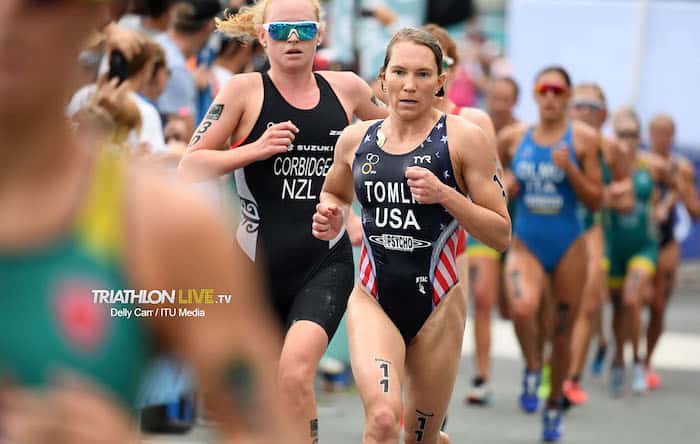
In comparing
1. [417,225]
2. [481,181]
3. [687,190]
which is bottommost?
[417,225]

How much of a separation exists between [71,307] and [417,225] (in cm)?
406

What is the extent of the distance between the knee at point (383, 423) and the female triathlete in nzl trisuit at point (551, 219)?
12.8 feet

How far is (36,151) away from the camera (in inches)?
73.5

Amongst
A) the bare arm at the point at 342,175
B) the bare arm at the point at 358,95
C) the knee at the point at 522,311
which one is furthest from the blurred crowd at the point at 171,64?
the knee at the point at 522,311

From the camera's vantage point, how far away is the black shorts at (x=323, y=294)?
19.8ft

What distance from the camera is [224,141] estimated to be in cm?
641

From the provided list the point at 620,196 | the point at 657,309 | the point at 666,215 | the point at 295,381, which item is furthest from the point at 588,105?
the point at 295,381

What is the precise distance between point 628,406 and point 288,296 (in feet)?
17.1

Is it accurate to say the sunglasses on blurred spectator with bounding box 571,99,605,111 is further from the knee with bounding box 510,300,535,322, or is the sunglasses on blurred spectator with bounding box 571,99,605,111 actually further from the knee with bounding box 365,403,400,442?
the knee with bounding box 365,403,400,442

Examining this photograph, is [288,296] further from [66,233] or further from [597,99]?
[597,99]

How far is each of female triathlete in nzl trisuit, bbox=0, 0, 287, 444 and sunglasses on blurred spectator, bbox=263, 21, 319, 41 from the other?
176 inches

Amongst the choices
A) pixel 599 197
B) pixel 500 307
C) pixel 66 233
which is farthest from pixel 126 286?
pixel 500 307

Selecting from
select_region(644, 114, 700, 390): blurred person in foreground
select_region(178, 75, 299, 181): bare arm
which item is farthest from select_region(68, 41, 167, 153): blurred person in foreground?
select_region(644, 114, 700, 390): blurred person in foreground

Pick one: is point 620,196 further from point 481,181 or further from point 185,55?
point 481,181
